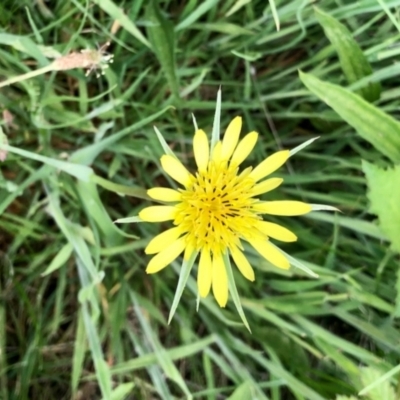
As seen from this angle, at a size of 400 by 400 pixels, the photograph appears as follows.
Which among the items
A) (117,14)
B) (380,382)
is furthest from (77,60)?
(380,382)

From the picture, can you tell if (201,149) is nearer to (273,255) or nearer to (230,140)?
(230,140)

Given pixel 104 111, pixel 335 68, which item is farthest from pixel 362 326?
pixel 104 111

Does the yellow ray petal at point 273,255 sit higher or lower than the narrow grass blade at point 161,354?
higher

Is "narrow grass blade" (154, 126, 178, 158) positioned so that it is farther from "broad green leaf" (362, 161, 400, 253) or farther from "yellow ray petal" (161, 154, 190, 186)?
"broad green leaf" (362, 161, 400, 253)

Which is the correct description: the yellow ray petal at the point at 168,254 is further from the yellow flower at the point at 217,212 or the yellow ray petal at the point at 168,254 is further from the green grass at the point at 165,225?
the green grass at the point at 165,225

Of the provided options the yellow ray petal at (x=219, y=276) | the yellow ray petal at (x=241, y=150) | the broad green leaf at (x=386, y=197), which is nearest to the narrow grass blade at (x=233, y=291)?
the yellow ray petal at (x=219, y=276)
